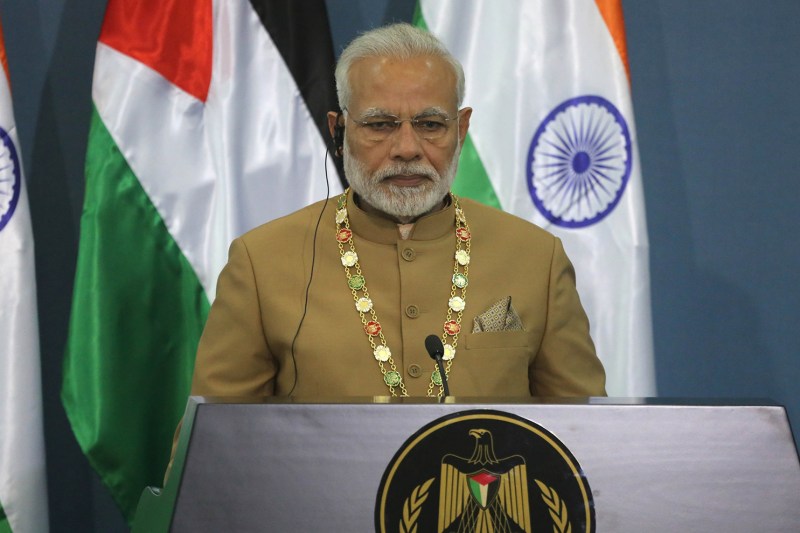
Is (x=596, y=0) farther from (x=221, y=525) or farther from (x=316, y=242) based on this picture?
(x=221, y=525)

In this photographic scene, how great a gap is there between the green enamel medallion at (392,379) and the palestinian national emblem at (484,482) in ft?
2.15

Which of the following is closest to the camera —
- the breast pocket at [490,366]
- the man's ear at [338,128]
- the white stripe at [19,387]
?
the breast pocket at [490,366]

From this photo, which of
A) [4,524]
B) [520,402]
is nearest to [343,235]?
[520,402]

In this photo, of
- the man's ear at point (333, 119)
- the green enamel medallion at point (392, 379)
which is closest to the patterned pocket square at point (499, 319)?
the green enamel medallion at point (392, 379)

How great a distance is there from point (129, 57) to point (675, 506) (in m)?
1.75

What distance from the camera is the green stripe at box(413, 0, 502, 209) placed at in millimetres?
2336

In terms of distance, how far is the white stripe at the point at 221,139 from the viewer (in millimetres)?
2264

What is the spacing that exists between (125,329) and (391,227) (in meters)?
0.80

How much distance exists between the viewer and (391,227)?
1.82 metres

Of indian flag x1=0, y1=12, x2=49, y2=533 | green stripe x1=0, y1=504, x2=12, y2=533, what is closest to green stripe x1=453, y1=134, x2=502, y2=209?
indian flag x1=0, y1=12, x2=49, y2=533

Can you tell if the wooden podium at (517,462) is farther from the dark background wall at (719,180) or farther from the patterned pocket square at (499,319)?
the dark background wall at (719,180)

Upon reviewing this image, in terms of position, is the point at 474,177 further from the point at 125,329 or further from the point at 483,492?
the point at 483,492

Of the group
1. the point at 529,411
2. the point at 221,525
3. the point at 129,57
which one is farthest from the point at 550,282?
the point at 129,57

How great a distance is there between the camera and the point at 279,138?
2332 mm
